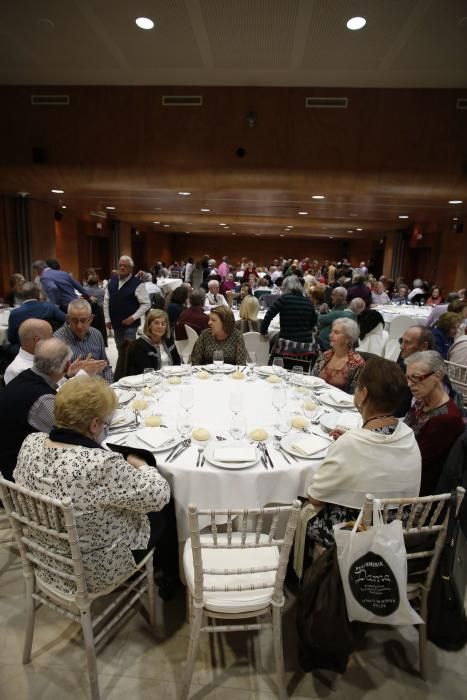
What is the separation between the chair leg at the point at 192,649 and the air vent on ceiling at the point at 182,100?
6.66 metres

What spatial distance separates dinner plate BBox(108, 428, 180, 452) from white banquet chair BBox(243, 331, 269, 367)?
3.22m

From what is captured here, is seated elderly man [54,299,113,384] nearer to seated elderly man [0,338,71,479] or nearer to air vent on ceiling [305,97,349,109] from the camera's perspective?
seated elderly man [0,338,71,479]

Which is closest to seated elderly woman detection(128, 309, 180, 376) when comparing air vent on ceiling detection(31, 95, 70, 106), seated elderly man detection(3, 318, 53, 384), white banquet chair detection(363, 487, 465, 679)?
seated elderly man detection(3, 318, 53, 384)

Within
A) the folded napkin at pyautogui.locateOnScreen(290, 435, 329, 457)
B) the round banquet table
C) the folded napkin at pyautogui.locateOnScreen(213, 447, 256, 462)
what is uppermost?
the folded napkin at pyautogui.locateOnScreen(290, 435, 329, 457)

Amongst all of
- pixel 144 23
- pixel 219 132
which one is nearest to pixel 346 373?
pixel 144 23

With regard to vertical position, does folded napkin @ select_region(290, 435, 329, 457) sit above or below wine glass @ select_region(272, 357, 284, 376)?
below

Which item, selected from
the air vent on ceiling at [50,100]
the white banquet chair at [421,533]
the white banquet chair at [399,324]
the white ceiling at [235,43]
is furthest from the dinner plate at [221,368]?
the air vent on ceiling at [50,100]

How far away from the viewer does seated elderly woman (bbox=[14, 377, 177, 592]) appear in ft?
4.93

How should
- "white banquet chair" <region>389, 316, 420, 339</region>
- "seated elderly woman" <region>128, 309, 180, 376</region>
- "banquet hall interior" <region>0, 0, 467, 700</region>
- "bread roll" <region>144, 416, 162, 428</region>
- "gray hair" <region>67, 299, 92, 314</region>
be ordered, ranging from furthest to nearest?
1. "white banquet chair" <region>389, 316, 420, 339</region>
2. "seated elderly woman" <region>128, 309, 180, 376</region>
3. "gray hair" <region>67, 299, 92, 314</region>
4. "bread roll" <region>144, 416, 162, 428</region>
5. "banquet hall interior" <region>0, 0, 467, 700</region>

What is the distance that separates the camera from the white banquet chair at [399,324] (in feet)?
22.1

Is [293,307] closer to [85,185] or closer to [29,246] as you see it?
[85,185]

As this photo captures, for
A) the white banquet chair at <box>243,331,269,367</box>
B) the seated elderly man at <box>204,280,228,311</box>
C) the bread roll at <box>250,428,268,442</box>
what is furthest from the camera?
the seated elderly man at <box>204,280,228,311</box>

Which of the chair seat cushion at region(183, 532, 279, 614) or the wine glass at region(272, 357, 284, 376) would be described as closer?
the chair seat cushion at region(183, 532, 279, 614)

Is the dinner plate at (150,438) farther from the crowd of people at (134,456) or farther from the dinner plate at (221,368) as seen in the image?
the dinner plate at (221,368)
